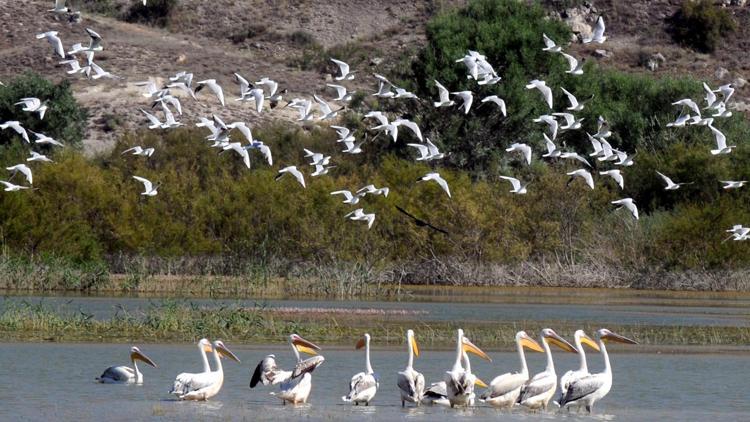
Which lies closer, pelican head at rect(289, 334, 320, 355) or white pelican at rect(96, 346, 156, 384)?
pelican head at rect(289, 334, 320, 355)

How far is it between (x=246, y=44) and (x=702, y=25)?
80.4ft

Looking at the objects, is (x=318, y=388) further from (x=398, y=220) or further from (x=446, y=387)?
(x=398, y=220)

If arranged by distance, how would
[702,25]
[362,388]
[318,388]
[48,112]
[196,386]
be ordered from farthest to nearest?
[702,25]
[48,112]
[318,388]
[196,386]
[362,388]

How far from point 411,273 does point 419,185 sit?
458 centimetres

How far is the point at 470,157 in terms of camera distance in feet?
192

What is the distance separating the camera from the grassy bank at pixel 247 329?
25.1m

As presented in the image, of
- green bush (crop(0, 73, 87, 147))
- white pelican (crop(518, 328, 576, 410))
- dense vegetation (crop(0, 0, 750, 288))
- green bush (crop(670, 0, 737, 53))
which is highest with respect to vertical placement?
white pelican (crop(518, 328, 576, 410))

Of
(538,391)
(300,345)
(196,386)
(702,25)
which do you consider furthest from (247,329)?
(702,25)

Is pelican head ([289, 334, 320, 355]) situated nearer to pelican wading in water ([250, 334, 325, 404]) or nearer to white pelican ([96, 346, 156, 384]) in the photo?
pelican wading in water ([250, 334, 325, 404])

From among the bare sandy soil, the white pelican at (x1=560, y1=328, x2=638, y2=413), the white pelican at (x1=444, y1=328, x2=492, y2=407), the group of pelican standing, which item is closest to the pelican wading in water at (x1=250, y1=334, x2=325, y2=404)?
the group of pelican standing

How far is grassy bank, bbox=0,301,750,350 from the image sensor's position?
82.3 feet

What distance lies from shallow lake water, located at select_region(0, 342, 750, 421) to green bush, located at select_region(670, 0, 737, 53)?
60075 millimetres

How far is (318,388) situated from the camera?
2002 cm

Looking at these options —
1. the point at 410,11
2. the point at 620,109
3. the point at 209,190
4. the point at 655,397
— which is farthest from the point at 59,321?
the point at 410,11
